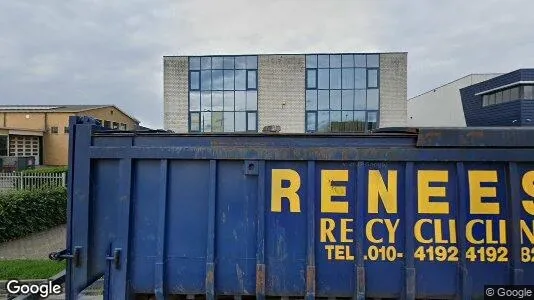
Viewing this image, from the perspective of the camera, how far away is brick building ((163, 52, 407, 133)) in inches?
1228

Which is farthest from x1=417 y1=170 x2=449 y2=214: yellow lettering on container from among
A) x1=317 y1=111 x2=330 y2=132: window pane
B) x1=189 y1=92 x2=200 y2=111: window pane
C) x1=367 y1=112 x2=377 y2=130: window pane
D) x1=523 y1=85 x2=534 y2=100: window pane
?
x1=523 y1=85 x2=534 y2=100: window pane

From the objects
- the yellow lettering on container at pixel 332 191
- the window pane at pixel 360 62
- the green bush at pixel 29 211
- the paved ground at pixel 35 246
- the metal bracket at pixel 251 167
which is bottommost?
the paved ground at pixel 35 246

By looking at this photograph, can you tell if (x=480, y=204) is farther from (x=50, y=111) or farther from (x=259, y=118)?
(x=50, y=111)

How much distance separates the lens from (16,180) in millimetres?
13633

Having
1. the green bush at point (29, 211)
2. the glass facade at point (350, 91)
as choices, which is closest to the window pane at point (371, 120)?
the glass facade at point (350, 91)

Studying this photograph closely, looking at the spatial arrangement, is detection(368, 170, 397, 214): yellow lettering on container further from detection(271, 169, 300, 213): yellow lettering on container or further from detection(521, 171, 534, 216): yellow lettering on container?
detection(521, 171, 534, 216): yellow lettering on container

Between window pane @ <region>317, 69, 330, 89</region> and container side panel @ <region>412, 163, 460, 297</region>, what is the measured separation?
29077 millimetres

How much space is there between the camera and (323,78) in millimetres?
31719

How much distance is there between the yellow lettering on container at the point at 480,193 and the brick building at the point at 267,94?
28.5 m

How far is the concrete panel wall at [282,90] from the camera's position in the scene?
32000mm

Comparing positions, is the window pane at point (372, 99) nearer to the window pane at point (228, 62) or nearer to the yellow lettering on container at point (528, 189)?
the window pane at point (228, 62)

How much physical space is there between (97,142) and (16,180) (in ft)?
43.0

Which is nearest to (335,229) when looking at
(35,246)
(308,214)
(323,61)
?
(308,214)

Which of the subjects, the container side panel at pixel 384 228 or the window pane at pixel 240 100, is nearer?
the container side panel at pixel 384 228
